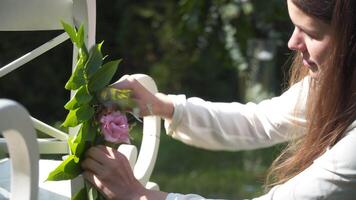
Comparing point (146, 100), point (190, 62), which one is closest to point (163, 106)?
point (146, 100)

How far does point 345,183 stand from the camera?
1513 millimetres

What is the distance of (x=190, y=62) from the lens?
22.7 ft

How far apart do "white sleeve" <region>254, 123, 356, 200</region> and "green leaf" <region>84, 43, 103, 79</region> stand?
45 cm

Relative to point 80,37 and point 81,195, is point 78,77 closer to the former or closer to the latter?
point 80,37

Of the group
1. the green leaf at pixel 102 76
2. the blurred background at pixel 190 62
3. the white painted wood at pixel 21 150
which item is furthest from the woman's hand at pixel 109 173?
the blurred background at pixel 190 62

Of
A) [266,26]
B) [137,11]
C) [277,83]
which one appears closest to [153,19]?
[137,11]

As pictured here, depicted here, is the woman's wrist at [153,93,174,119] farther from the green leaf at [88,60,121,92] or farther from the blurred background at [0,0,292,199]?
the blurred background at [0,0,292,199]

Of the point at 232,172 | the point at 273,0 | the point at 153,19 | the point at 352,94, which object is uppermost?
the point at 352,94

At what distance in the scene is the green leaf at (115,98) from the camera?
4.63ft

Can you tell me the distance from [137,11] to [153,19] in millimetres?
183

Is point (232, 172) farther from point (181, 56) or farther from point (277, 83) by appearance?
point (181, 56)

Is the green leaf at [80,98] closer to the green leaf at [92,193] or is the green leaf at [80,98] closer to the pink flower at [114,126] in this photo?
the pink flower at [114,126]

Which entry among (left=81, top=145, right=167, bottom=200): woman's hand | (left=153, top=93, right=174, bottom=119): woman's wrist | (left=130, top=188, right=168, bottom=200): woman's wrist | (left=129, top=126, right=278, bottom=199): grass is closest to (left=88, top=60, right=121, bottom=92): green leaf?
(left=81, top=145, right=167, bottom=200): woman's hand

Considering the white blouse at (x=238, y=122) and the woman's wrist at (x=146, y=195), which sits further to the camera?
the white blouse at (x=238, y=122)
